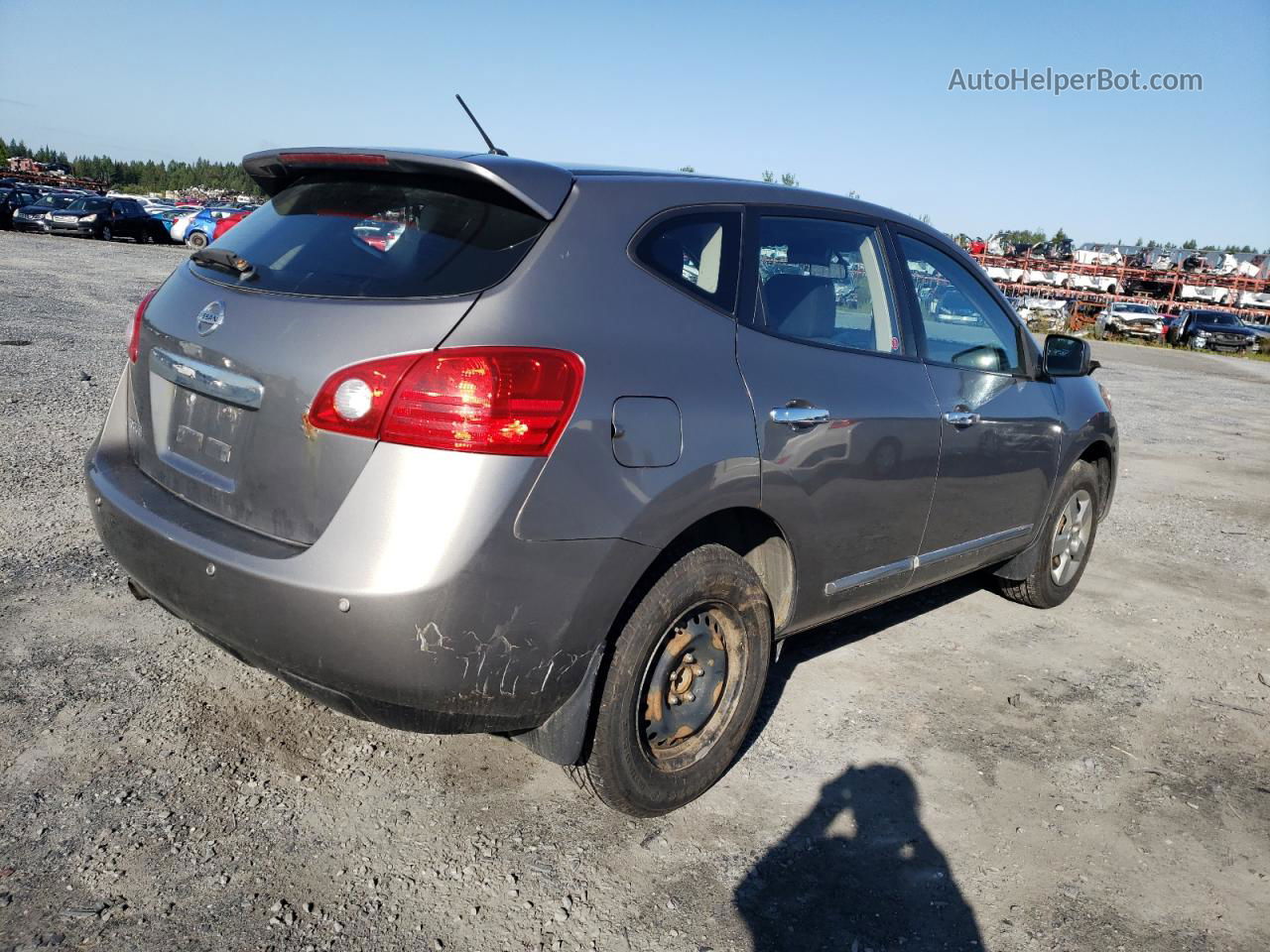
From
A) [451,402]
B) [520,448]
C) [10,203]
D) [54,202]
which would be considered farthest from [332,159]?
[54,202]

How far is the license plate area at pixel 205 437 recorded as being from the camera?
8.68 feet

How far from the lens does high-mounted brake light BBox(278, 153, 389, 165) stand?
2822 millimetres

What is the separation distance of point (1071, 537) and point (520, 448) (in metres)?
3.89

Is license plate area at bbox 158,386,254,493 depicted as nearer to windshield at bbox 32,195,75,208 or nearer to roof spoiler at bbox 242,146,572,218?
roof spoiler at bbox 242,146,572,218

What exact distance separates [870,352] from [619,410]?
135cm

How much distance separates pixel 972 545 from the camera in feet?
14.1

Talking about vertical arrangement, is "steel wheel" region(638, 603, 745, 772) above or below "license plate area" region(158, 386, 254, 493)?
below

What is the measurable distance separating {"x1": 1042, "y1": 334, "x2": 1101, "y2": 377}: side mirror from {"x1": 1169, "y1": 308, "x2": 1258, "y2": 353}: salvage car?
3523cm

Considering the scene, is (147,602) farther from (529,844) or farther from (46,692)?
(529,844)

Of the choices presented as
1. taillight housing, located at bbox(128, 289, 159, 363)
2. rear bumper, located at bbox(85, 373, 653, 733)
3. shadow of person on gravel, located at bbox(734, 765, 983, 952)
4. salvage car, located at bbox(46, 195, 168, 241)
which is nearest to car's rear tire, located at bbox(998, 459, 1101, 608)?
shadow of person on gravel, located at bbox(734, 765, 983, 952)

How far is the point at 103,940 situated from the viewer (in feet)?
7.60

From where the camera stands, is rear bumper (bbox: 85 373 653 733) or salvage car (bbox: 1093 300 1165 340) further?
salvage car (bbox: 1093 300 1165 340)

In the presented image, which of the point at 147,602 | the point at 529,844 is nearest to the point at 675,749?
the point at 529,844

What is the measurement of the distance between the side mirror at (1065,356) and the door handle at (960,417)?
2.89ft
